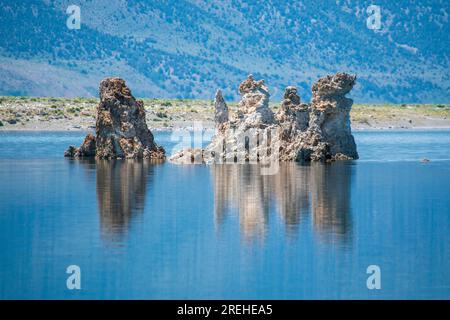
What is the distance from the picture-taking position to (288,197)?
4259 cm

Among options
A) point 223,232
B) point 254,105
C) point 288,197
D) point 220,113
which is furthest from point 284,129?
point 223,232

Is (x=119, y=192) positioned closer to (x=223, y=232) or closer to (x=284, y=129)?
(x=223, y=232)

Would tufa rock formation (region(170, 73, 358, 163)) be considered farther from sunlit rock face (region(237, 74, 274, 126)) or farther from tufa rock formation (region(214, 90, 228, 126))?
tufa rock formation (region(214, 90, 228, 126))

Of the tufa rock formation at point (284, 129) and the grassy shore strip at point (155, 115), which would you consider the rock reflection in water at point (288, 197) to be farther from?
the grassy shore strip at point (155, 115)

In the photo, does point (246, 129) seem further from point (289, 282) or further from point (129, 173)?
point (289, 282)

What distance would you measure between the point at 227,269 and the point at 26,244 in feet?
21.4

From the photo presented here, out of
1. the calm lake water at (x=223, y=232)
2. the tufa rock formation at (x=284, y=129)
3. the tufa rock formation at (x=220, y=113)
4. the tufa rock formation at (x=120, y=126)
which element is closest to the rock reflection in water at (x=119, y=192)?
the calm lake water at (x=223, y=232)

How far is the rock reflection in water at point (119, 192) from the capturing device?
35.4 meters

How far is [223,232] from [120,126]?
86.5ft

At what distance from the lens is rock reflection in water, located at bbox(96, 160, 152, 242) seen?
35438 millimetres

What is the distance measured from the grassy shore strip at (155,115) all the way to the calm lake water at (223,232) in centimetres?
6585

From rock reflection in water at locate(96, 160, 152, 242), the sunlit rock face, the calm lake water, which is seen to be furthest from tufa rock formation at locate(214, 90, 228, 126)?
the calm lake water

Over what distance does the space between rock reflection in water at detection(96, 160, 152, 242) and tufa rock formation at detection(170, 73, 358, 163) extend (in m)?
4.21

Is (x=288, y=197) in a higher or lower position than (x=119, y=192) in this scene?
lower
